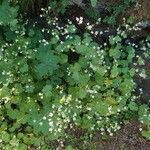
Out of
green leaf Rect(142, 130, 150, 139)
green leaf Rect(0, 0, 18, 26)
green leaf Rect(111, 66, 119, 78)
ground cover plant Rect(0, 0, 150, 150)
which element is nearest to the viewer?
green leaf Rect(0, 0, 18, 26)

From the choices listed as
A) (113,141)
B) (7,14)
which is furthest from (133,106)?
(7,14)

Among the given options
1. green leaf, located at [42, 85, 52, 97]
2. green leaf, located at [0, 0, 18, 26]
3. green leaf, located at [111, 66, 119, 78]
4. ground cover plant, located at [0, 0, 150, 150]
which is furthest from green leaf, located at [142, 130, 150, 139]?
green leaf, located at [0, 0, 18, 26]

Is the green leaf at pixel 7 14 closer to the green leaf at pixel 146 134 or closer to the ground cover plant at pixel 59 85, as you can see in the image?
the ground cover plant at pixel 59 85

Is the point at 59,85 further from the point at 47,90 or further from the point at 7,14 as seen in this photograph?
the point at 7,14

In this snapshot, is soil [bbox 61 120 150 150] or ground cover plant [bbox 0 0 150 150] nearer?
ground cover plant [bbox 0 0 150 150]

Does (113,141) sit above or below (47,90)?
below

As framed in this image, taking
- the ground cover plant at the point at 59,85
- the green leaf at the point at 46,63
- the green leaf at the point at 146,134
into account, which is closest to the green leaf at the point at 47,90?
the ground cover plant at the point at 59,85

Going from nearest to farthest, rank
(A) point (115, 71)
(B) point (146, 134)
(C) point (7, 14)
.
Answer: (C) point (7, 14), (A) point (115, 71), (B) point (146, 134)

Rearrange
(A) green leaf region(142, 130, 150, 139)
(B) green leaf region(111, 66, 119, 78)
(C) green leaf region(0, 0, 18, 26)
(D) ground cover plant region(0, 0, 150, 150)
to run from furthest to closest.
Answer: (A) green leaf region(142, 130, 150, 139)
(B) green leaf region(111, 66, 119, 78)
(D) ground cover plant region(0, 0, 150, 150)
(C) green leaf region(0, 0, 18, 26)

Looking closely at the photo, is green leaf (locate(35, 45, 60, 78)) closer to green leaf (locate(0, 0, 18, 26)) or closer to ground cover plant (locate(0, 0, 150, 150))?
ground cover plant (locate(0, 0, 150, 150))
